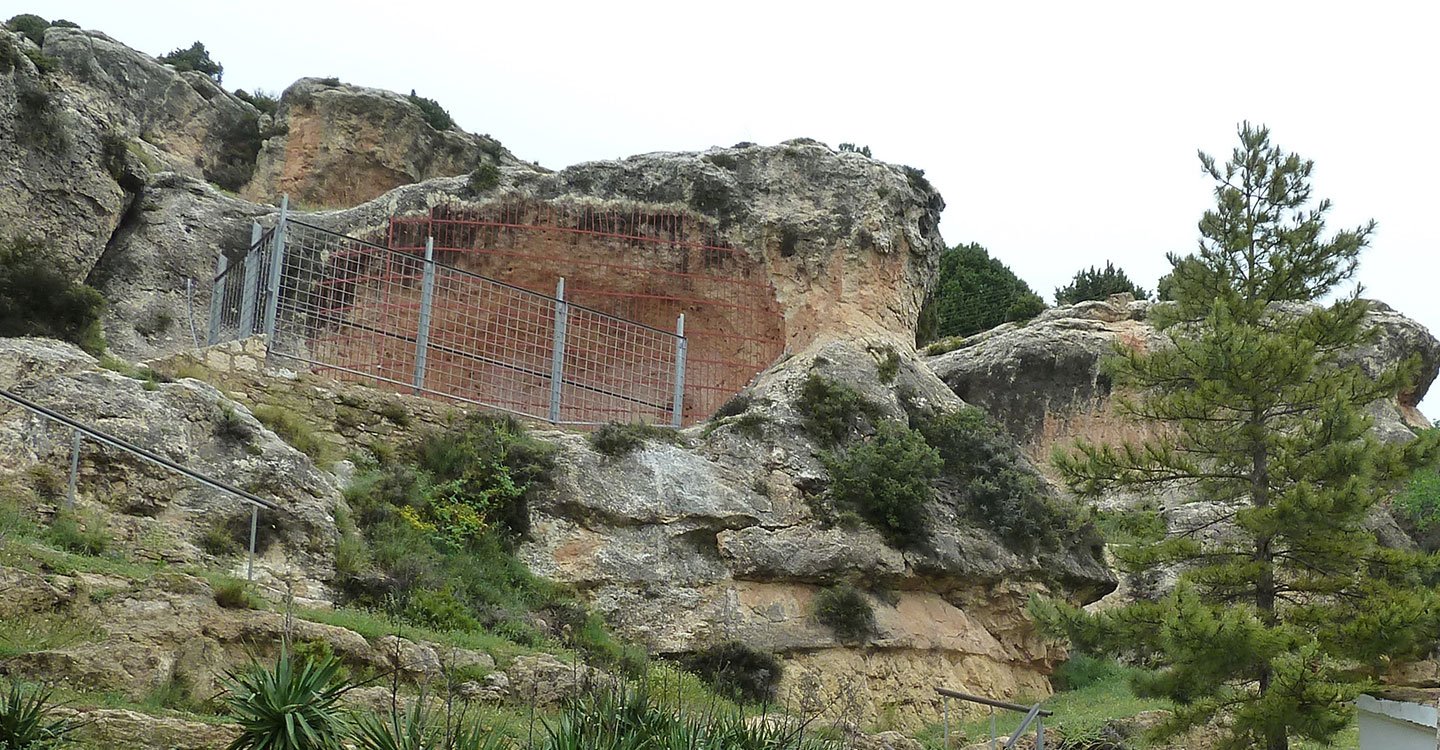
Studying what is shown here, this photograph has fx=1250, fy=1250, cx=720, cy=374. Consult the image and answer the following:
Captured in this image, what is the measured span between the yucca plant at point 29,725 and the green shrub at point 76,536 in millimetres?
3354

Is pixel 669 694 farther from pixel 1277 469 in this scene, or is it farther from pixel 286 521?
pixel 1277 469

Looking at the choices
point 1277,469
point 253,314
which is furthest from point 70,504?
point 1277,469

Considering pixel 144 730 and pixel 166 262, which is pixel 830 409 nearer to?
pixel 166 262

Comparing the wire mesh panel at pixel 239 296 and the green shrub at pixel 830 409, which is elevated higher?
the wire mesh panel at pixel 239 296

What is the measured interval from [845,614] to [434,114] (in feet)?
77.1

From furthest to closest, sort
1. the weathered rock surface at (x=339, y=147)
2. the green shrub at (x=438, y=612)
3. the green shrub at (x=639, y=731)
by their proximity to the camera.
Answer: the weathered rock surface at (x=339, y=147), the green shrub at (x=438, y=612), the green shrub at (x=639, y=731)

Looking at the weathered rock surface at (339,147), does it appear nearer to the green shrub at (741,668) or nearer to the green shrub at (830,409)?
the green shrub at (830,409)

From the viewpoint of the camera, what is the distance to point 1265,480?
1578 cm

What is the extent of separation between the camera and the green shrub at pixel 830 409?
18.4 metres

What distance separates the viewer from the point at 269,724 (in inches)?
295

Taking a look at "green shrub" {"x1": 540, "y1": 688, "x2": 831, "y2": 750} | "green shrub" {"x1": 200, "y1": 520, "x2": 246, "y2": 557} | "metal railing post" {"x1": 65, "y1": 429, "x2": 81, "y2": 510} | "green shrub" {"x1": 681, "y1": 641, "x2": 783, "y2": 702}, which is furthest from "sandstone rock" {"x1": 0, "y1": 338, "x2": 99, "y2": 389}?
"green shrub" {"x1": 681, "y1": 641, "x2": 783, "y2": 702}

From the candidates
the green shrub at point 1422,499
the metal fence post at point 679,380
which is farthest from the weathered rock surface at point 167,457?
the green shrub at point 1422,499

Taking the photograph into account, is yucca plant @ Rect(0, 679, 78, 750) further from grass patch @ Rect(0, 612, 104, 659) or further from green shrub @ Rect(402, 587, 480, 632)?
green shrub @ Rect(402, 587, 480, 632)

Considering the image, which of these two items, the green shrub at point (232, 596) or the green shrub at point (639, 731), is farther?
the green shrub at point (232, 596)
